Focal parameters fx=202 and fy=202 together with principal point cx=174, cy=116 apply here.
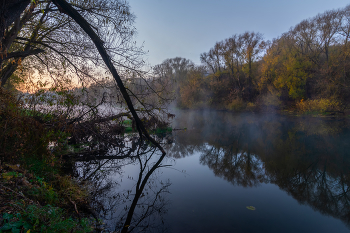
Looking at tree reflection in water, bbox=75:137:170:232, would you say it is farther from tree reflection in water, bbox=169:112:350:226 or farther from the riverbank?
tree reflection in water, bbox=169:112:350:226

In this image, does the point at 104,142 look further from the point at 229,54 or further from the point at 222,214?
the point at 229,54

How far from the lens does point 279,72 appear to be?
2659 cm

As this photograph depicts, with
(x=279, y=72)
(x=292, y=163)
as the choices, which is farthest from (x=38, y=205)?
(x=279, y=72)

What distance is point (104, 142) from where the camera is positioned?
970 cm

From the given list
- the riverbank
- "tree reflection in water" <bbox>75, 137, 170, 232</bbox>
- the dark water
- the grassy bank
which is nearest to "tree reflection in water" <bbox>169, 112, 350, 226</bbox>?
the dark water

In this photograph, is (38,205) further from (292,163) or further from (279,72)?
(279,72)

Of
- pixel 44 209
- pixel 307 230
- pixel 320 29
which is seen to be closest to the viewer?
pixel 44 209

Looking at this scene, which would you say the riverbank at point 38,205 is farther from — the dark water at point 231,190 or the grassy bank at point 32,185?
the dark water at point 231,190

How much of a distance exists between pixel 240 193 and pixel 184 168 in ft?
8.05

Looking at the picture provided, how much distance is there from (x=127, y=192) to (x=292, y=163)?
600cm

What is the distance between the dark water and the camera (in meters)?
3.97

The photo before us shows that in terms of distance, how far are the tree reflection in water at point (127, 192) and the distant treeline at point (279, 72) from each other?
18.3 m

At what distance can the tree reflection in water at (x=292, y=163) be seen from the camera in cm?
513

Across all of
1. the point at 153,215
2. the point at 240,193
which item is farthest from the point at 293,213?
the point at 153,215
